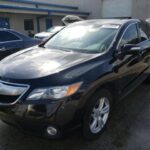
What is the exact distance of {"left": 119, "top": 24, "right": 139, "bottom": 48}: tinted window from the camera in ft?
11.3

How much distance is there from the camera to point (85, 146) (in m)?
2.73

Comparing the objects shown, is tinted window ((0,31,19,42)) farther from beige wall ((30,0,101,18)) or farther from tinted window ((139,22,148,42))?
beige wall ((30,0,101,18))

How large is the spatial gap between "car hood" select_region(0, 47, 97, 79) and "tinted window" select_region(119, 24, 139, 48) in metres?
0.81

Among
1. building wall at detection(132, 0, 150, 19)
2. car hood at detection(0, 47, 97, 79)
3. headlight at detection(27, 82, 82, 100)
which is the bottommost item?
headlight at detection(27, 82, 82, 100)

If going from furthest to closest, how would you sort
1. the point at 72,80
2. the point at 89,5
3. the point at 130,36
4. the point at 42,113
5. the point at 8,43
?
the point at 89,5 < the point at 8,43 < the point at 130,36 < the point at 72,80 < the point at 42,113

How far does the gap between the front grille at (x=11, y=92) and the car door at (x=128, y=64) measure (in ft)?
4.75

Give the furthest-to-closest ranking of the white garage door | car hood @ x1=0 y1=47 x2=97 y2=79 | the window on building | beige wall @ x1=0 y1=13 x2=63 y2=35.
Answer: the white garage door → the window on building → beige wall @ x1=0 y1=13 x2=63 y2=35 → car hood @ x1=0 y1=47 x2=97 y2=79

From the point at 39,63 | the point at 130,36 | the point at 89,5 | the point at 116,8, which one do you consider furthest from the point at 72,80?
the point at 89,5

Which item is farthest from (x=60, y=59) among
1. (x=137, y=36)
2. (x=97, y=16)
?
(x=97, y=16)

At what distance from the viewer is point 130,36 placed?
3.73m

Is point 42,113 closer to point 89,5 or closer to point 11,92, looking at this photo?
Result: point 11,92

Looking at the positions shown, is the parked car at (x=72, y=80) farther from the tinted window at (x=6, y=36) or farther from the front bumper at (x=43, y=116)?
the tinted window at (x=6, y=36)

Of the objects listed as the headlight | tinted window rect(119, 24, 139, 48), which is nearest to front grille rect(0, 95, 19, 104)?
the headlight

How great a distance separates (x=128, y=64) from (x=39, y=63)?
1.49 metres
